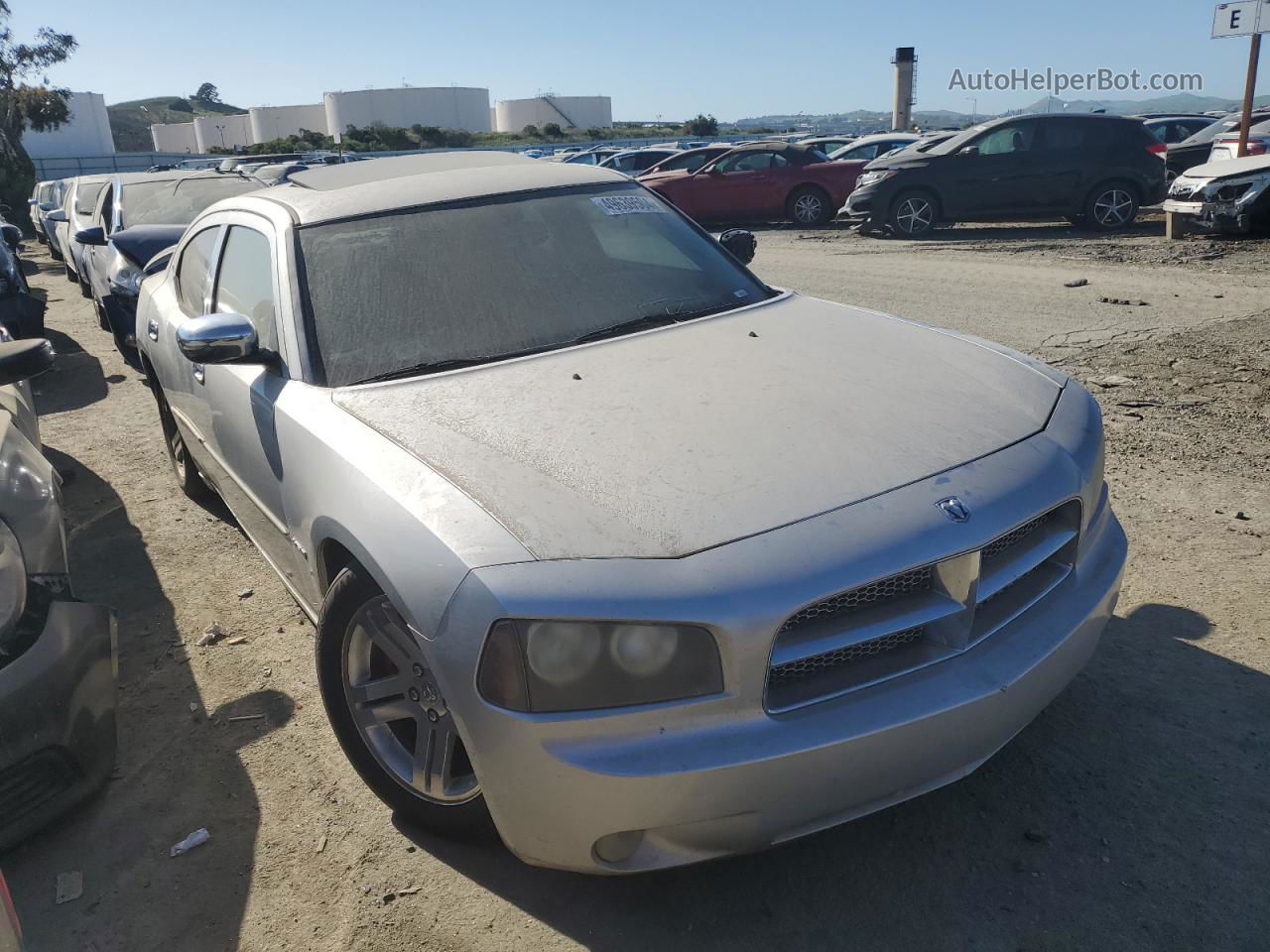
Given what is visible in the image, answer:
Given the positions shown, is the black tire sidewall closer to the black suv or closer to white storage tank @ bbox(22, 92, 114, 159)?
the black suv

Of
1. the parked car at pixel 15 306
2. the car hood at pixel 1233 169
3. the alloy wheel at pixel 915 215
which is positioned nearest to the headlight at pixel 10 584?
the parked car at pixel 15 306

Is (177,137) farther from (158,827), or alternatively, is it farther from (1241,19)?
(158,827)

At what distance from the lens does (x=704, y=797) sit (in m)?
1.92

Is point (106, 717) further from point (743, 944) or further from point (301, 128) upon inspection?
point (301, 128)

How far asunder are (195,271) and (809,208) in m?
14.5

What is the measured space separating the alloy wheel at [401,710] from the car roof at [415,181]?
1560mm

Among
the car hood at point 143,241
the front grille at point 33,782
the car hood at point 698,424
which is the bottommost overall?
the front grille at point 33,782

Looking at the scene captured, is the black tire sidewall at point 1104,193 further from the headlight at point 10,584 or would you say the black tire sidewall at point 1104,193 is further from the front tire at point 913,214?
the headlight at point 10,584

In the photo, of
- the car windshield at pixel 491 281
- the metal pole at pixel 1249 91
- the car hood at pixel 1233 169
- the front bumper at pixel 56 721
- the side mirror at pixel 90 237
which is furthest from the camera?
the metal pole at pixel 1249 91

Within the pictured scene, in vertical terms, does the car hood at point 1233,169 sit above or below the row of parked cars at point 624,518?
above

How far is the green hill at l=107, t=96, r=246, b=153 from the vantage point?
4311 inches

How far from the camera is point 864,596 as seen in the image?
6.86ft

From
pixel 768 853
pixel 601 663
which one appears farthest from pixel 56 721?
pixel 768 853

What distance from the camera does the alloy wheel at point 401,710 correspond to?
236cm
